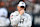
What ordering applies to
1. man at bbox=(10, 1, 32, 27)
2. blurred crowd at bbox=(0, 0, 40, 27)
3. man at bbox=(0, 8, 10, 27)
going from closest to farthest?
man at bbox=(10, 1, 32, 27)
man at bbox=(0, 8, 10, 27)
blurred crowd at bbox=(0, 0, 40, 27)

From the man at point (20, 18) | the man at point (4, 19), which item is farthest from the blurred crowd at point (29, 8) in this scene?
the man at point (20, 18)

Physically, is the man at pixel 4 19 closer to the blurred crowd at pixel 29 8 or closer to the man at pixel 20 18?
the blurred crowd at pixel 29 8

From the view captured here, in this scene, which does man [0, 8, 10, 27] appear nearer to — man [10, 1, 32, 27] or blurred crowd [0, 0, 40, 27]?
blurred crowd [0, 0, 40, 27]

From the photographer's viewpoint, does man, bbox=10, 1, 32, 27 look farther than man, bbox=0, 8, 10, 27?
No

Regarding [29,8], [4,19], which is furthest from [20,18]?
[29,8]

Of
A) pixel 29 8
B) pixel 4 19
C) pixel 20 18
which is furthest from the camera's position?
pixel 29 8

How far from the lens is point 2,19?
104cm

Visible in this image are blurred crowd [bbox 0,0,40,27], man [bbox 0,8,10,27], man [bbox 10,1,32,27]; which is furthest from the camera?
blurred crowd [bbox 0,0,40,27]

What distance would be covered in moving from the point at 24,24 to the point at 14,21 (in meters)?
0.11

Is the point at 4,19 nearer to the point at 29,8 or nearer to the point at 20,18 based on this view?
the point at 20,18

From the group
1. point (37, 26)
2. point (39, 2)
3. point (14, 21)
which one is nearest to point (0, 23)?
point (14, 21)

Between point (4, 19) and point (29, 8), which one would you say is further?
point (29, 8)

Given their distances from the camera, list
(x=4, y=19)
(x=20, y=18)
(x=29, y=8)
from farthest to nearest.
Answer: (x=29, y=8) < (x=4, y=19) < (x=20, y=18)

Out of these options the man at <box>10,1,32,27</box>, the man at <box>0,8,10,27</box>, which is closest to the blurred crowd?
the man at <box>0,8,10,27</box>
